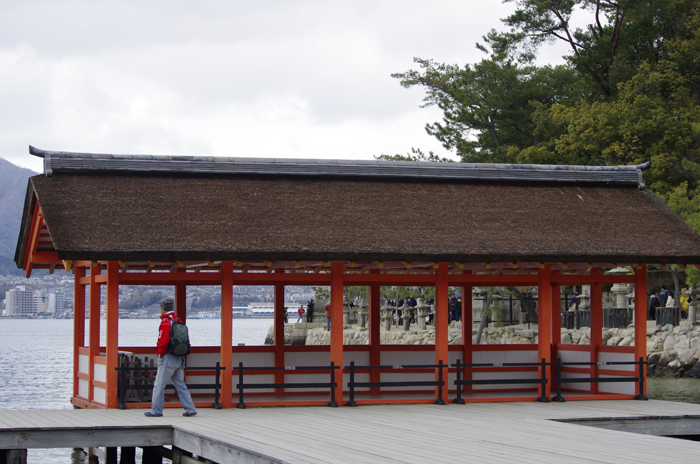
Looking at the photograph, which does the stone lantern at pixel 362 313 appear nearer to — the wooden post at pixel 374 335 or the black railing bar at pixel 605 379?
the wooden post at pixel 374 335

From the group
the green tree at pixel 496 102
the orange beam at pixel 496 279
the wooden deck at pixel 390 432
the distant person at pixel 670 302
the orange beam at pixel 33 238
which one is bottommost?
the wooden deck at pixel 390 432

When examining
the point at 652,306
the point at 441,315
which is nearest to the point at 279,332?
the point at 441,315

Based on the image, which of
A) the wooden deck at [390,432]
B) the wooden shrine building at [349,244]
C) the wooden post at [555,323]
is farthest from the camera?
the wooden post at [555,323]

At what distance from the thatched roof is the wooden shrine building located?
0.12 feet

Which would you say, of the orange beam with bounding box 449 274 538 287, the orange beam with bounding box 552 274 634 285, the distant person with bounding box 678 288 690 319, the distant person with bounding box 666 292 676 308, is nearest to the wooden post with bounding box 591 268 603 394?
the orange beam with bounding box 552 274 634 285

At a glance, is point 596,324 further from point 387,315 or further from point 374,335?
point 387,315

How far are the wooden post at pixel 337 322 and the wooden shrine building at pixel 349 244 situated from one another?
29mm

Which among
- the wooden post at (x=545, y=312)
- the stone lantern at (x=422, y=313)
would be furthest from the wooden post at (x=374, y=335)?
the stone lantern at (x=422, y=313)

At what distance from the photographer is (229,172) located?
1573cm

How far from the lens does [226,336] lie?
14023 millimetres

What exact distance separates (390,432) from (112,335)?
508 cm

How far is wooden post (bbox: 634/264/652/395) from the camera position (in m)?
15.4

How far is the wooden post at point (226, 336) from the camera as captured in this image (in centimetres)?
1396

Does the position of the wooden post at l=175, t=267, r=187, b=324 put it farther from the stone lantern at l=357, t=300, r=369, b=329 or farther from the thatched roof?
the stone lantern at l=357, t=300, r=369, b=329
